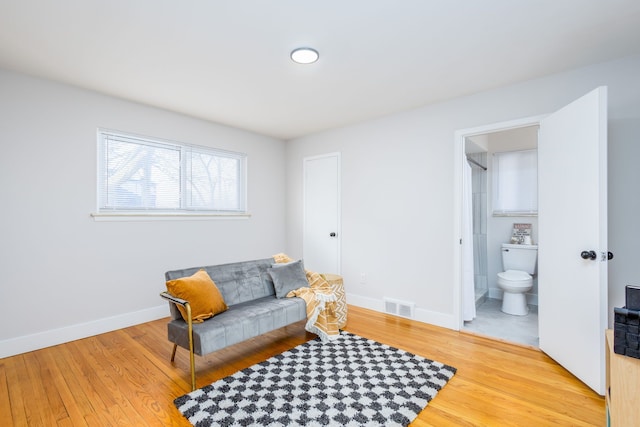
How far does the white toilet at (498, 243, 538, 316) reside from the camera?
3.72 metres

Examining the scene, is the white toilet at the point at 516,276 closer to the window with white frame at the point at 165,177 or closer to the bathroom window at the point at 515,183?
the bathroom window at the point at 515,183

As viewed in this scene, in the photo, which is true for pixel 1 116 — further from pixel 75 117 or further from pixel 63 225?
pixel 63 225

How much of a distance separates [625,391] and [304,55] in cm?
268

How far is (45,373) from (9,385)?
0.20m

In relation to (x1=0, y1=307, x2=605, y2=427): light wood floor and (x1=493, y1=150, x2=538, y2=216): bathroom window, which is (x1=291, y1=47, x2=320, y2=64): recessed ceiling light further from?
(x1=493, y1=150, x2=538, y2=216): bathroom window

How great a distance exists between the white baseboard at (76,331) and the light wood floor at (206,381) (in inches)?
3.2

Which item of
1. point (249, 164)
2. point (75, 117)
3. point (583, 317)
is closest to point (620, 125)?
point (583, 317)

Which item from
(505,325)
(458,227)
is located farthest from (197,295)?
(505,325)

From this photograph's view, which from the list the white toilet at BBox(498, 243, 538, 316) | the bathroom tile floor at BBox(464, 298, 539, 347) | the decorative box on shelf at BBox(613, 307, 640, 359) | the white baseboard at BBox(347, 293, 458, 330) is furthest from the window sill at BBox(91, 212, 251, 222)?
the decorative box on shelf at BBox(613, 307, 640, 359)

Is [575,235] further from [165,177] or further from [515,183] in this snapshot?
[165,177]

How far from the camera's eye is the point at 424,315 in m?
3.50

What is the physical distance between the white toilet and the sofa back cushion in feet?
9.43

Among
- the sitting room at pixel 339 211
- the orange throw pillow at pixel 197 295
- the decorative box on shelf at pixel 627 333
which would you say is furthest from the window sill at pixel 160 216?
the decorative box on shelf at pixel 627 333

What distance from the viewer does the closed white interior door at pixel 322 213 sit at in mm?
4414
